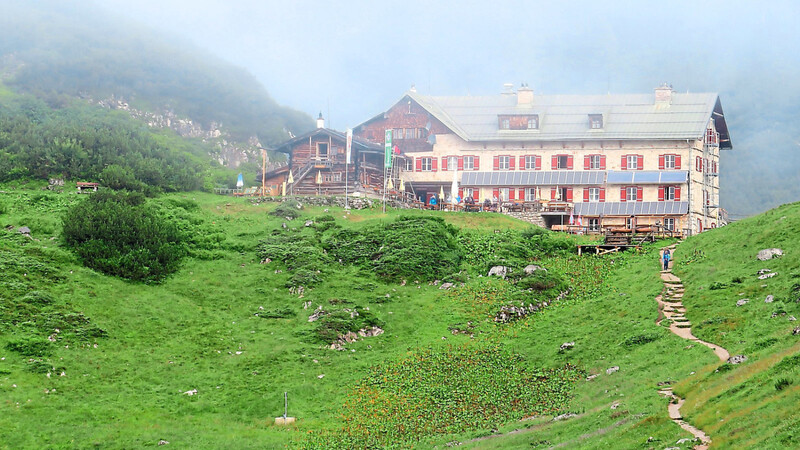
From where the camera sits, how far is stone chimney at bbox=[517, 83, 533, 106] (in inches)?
3642

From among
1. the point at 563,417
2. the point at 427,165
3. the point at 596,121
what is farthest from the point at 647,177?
the point at 563,417

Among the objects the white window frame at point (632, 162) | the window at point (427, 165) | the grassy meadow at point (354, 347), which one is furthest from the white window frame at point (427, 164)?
the grassy meadow at point (354, 347)

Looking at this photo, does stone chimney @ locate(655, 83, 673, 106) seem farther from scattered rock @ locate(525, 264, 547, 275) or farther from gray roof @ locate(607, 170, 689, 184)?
scattered rock @ locate(525, 264, 547, 275)

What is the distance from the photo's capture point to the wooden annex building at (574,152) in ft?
270

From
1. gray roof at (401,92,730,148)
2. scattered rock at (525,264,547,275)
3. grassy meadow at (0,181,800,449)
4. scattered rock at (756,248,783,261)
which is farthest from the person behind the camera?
gray roof at (401,92,730,148)

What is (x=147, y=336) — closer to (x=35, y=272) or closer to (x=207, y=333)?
(x=207, y=333)

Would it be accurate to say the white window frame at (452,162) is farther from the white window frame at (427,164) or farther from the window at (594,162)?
the window at (594,162)

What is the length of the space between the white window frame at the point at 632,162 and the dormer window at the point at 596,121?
3.96 metres

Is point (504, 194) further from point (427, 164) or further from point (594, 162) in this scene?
point (594, 162)

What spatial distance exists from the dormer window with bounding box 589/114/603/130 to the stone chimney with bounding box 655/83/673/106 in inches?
231

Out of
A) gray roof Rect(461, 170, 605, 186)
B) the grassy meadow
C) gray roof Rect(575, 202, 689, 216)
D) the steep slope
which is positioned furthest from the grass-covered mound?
the steep slope

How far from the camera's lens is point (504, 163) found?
87.8m

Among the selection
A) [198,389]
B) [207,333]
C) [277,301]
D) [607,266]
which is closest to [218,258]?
[277,301]

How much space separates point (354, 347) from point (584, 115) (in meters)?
48.1
